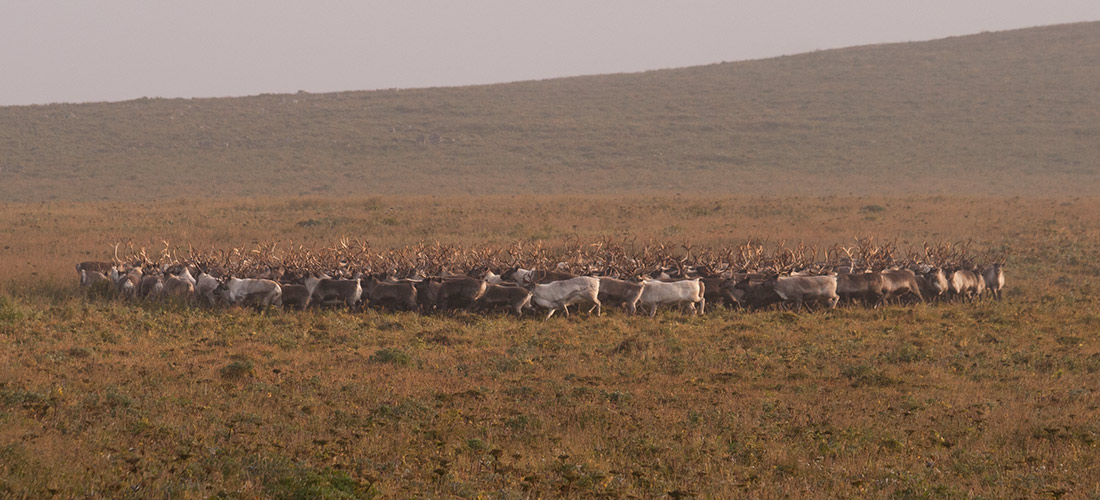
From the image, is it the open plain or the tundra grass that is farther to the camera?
the open plain

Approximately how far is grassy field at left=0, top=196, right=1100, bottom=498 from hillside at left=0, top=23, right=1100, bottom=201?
117ft

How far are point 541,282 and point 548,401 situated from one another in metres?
8.07

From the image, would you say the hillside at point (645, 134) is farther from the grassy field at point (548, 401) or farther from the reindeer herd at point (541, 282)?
the grassy field at point (548, 401)

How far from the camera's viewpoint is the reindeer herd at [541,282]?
67.4 ft

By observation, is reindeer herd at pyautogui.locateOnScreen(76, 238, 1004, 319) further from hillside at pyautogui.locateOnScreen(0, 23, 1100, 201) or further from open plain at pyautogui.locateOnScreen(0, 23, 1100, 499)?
hillside at pyautogui.locateOnScreen(0, 23, 1100, 201)

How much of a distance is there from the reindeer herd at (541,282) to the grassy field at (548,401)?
76 centimetres

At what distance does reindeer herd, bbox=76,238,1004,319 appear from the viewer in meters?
20.5

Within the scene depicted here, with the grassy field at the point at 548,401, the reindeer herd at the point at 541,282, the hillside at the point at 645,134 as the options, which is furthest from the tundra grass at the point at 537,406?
the hillside at the point at 645,134

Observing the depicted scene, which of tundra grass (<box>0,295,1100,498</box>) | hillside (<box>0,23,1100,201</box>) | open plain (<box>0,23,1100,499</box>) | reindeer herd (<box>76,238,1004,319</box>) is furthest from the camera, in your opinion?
hillside (<box>0,23,1100,201</box>)

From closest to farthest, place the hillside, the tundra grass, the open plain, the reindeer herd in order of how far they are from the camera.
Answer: the tundra grass < the open plain < the reindeer herd < the hillside

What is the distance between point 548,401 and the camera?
1309 centimetres

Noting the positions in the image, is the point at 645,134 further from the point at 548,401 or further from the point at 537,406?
the point at 537,406

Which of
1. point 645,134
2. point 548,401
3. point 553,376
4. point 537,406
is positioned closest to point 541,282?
point 553,376

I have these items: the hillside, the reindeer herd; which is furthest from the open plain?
the hillside
